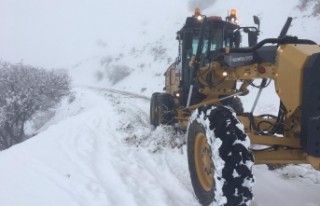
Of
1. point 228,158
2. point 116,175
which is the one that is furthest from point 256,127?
point 116,175

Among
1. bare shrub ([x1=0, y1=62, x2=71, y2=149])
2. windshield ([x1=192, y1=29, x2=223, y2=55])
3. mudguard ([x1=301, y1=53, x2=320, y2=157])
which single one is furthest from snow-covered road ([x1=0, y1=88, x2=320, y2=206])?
bare shrub ([x1=0, y1=62, x2=71, y2=149])

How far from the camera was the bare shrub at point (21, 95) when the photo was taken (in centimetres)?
2539

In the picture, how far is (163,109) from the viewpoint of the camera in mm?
10172

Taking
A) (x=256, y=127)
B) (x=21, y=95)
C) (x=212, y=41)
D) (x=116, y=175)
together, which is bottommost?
(x=21, y=95)

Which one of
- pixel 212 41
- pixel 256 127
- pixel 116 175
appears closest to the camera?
pixel 256 127

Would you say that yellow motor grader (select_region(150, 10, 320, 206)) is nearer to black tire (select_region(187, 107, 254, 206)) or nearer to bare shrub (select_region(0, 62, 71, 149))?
black tire (select_region(187, 107, 254, 206))

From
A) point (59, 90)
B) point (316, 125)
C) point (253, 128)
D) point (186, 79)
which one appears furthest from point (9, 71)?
point (316, 125)

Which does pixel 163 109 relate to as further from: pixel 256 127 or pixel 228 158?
pixel 228 158

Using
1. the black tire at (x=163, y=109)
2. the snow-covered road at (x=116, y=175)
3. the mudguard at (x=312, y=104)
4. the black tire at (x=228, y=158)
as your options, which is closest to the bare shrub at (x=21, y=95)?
the black tire at (x=163, y=109)

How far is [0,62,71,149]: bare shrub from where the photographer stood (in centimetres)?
2539

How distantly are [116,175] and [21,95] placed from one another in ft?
71.4

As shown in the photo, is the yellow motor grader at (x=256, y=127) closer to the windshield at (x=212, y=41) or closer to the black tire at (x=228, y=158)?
the black tire at (x=228, y=158)

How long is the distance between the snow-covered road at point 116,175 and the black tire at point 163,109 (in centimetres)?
46

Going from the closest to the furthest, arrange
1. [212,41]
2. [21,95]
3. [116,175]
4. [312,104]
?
[312,104], [116,175], [212,41], [21,95]
